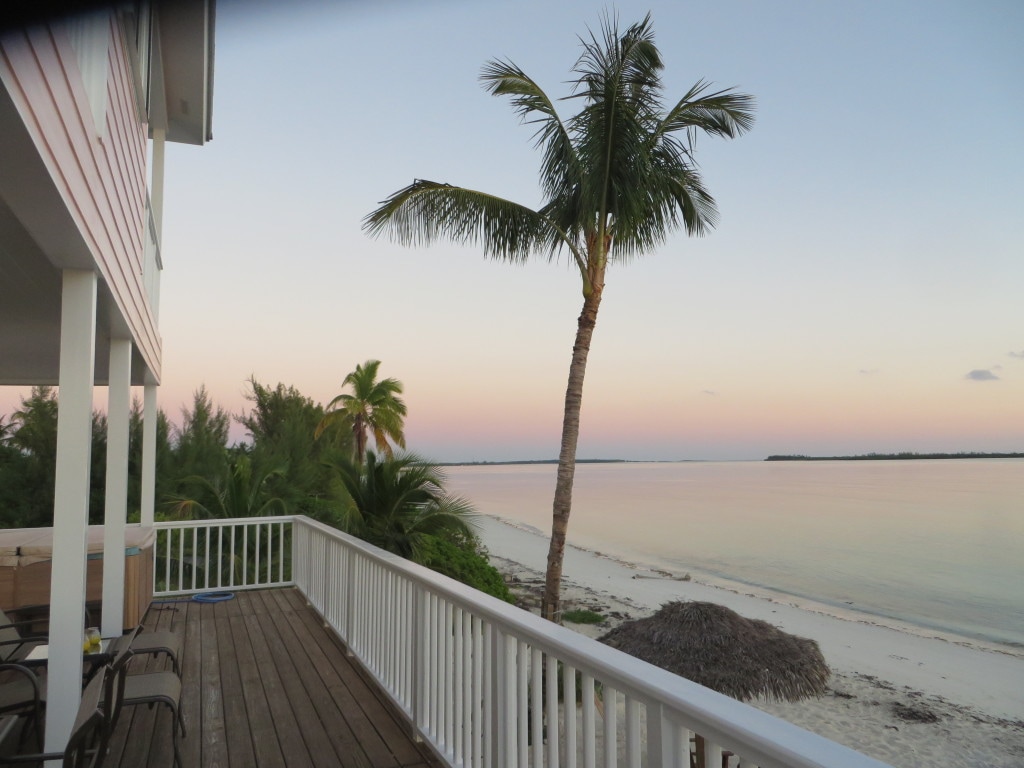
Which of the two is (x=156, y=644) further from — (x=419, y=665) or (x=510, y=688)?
(x=510, y=688)

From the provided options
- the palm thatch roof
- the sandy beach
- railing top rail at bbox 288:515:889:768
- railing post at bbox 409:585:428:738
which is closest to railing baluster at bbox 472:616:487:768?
railing top rail at bbox 288:515:889:768

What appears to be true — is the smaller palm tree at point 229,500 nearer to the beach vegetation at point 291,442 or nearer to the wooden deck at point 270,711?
the beach vegetation at point 291,442

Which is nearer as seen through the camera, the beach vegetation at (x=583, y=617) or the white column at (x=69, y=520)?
the white column at (x=69, y=520)

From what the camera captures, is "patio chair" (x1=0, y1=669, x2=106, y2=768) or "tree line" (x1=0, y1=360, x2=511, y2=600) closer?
"patio chair" (x1=0, y1=669, x2=106, y2=768)

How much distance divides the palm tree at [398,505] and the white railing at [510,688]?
279 cm

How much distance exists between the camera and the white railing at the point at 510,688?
139 cm

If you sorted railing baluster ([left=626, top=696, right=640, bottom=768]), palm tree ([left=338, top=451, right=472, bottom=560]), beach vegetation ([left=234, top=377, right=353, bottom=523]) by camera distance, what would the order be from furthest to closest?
beach vegetation ([left=234, top=377, right=353, bottom=523]), palm tree ([left=338, top=451, right=472, bottom=560]), railing baluster ([left=626, top=696, right=640, bottom=768])

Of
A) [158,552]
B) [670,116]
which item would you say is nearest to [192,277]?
[158,552]

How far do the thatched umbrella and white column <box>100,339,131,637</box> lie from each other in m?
6.15

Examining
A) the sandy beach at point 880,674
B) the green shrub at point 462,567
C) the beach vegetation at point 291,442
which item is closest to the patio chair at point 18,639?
the green shrub at point 462,567

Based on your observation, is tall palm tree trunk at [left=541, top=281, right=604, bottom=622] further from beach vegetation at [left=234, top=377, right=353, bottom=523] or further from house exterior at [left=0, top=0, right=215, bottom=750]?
house exterior at [left=0, top=0, right=215, bottom=750]

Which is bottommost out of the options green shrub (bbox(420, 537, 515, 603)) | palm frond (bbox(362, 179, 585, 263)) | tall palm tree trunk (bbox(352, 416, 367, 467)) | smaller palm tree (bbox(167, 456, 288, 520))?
green shrub (bbox(420, 537, 515, 603))

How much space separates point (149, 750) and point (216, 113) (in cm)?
649

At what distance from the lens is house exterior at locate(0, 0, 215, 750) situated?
175 centimetres
